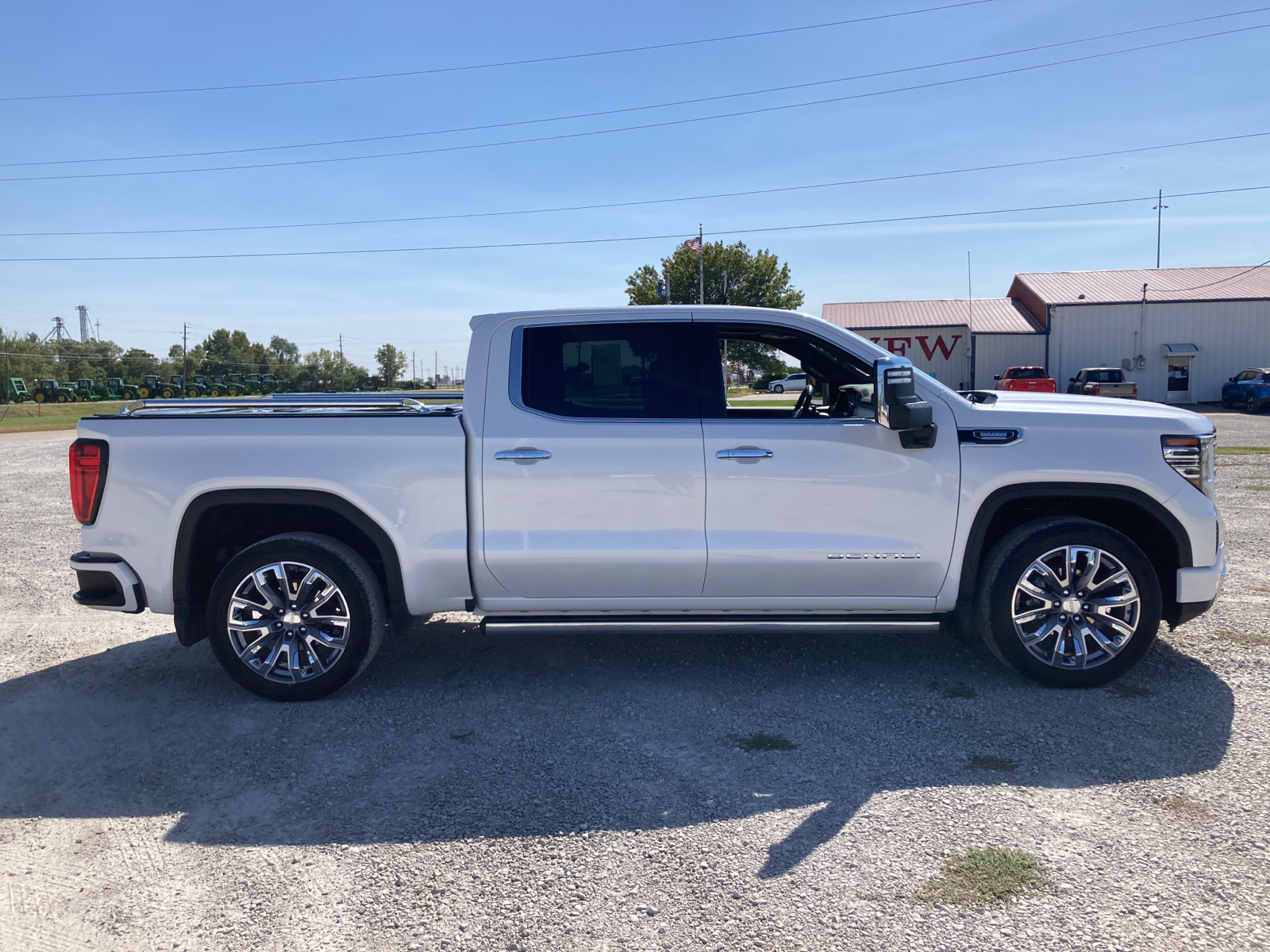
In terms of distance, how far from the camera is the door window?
15.8 feet

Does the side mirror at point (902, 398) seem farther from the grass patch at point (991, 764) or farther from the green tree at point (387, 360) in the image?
the green tree at point (387, 360)

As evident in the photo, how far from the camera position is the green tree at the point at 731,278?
222ft

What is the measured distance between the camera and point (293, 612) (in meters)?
4.73

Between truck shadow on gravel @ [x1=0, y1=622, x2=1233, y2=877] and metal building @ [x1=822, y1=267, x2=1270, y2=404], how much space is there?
35.8m

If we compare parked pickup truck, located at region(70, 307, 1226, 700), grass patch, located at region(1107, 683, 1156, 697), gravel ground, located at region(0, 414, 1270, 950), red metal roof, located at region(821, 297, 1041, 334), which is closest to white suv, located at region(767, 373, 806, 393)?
parked pickup truck, located at region(70, 307, 1226, 700)

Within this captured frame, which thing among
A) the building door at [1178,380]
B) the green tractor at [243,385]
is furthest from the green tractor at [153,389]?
the building door at [1178,380]

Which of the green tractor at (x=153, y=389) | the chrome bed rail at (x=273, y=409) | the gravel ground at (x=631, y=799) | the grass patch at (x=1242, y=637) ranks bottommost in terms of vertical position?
the gravel ground at (x=631, y=799)

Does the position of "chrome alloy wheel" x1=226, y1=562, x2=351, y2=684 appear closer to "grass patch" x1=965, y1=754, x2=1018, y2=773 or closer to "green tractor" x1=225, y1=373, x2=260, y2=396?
"grass patch" x1=965, y1=754, x2=1018, y2=773

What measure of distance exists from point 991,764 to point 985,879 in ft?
3.09

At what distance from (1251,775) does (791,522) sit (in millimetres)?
2174

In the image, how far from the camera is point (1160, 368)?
41.4 metres

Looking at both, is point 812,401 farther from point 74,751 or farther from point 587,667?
point 74,751

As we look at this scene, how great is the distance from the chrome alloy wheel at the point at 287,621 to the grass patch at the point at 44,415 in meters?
29.7

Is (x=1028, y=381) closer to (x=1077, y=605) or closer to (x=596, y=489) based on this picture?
(x=1077, y=605)
